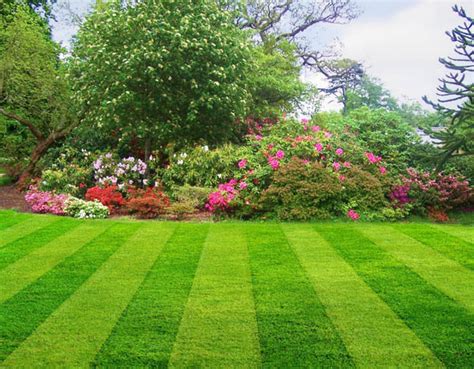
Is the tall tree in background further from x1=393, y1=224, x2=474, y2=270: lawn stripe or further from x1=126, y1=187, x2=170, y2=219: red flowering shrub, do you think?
x1=126, y1=187, x2=170, y2=219: red flowering shrub

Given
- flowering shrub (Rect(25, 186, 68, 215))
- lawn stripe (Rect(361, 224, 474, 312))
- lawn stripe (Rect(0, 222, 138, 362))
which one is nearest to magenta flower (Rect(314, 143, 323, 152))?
lawn stripe (Rect(361, 224, 474, 312))

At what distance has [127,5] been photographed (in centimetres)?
1330

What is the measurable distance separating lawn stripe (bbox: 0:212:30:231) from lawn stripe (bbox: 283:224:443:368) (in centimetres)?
594

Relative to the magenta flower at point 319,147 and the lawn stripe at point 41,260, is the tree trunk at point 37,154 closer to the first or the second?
the lawn stripe at point 41,260

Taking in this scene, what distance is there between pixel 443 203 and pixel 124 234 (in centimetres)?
688

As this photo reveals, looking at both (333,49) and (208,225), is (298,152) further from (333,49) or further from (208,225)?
(333,49)

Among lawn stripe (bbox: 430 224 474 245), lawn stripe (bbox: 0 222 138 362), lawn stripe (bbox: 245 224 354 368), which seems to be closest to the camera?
lawn stripe (bbox: 245 224 354 368)

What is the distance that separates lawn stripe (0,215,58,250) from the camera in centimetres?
818

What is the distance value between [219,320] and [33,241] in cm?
463

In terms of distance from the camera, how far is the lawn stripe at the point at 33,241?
691 centimetres

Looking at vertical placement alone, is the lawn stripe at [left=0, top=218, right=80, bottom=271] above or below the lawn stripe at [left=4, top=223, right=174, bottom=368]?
above

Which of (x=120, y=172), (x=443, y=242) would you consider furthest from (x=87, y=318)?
(x=120, y=172)

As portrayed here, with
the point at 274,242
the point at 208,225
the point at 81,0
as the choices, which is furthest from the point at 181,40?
the point at 81,0

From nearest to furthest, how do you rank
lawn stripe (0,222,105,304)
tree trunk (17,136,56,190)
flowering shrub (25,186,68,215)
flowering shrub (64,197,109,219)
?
lawn stripe (0,222,105,304), flowering shrub (64,197,109,219), flowering shrub (25,186,68,215), tree trunk (17,136,56,190)
